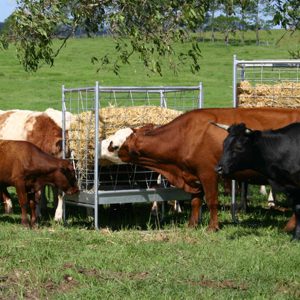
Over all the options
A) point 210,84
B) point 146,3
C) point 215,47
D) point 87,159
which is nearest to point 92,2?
point 146,3

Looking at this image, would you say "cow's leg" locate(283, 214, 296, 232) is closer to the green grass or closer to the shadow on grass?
the shadow on grass

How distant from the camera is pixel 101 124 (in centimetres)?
1195

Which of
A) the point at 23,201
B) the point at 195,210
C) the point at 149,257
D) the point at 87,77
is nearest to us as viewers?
the point at 149,257

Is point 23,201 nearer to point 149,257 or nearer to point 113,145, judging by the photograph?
point 113,145

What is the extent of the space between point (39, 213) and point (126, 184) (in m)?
1.60

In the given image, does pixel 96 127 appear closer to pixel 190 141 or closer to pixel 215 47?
pixel 190 141

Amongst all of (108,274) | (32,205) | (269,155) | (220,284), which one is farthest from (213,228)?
(220,284)

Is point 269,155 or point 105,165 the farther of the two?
point 105,165

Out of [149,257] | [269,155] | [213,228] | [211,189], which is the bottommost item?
[213,228]

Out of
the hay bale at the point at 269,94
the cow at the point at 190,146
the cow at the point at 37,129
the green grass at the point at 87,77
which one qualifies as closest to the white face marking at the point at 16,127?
the cow at the point at 37,129

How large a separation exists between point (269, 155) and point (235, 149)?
471 millimetres

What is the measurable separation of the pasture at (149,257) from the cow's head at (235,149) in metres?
0.94

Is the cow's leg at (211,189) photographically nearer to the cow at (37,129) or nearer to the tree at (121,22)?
the tree at (121,22)

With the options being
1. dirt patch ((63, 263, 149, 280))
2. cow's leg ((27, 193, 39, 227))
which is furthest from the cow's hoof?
dirt patch ((63, 263, 149, 280))
